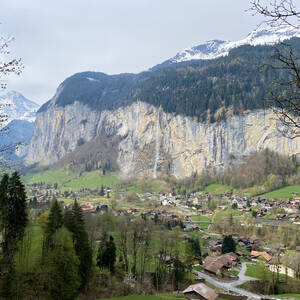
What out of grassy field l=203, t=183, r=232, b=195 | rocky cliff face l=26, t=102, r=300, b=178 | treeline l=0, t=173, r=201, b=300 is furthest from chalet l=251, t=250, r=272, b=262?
rocky cliff face l=26, t=102, r=300, b=178

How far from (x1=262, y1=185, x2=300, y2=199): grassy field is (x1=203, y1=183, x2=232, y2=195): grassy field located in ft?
52.7

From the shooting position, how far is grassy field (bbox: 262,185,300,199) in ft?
298

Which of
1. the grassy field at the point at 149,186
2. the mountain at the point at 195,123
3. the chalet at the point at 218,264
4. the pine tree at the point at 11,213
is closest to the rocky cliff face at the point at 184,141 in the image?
the mountain at the point at 195,123

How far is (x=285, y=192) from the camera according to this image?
94062 millimetres

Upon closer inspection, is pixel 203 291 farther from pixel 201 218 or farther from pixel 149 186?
pixel 149 186

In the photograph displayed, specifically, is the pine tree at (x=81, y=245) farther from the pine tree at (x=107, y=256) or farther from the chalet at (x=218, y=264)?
the chalet at (x=218, y=264)

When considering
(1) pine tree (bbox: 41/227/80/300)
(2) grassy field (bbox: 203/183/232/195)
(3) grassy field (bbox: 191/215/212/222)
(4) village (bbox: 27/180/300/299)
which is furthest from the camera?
(2) grassy field (bbox: 203/183/232/195)

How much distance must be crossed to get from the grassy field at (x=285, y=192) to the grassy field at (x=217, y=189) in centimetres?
1606

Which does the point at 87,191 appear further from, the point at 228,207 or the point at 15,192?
the point at 15,192

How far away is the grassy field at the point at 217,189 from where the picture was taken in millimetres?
109431

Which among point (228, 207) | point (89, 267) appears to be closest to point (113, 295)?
point (89, 267)

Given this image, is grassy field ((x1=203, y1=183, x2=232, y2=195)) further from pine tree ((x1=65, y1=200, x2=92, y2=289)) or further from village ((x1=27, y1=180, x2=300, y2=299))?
pine tree ((x1=65, y1=200, x2=92, y2=289))

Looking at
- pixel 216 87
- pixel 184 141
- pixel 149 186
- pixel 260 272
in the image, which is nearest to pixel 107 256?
pixel 260 272

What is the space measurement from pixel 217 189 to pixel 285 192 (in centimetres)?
2647
